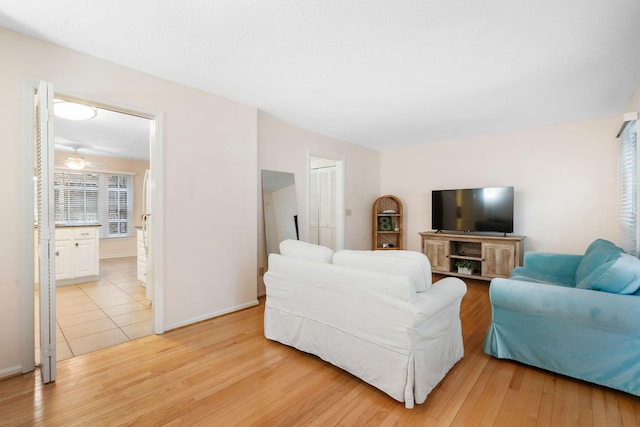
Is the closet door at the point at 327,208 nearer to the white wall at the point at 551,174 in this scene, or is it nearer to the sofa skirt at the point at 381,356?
the white wall at the point at 551,174

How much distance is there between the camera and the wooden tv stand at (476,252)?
4.11m

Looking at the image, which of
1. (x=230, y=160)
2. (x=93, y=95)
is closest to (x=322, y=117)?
(x=230, y=160)

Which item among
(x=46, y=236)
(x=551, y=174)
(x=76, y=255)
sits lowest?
(x=76, y=255)

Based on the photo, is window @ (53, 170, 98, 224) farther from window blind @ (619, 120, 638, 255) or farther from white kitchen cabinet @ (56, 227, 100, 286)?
window blind @ (619, 120, 638, 255)

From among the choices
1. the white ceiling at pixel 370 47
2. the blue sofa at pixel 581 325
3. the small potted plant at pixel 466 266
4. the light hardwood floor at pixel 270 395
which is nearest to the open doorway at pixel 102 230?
the light hardwood floor at pixel 270 395

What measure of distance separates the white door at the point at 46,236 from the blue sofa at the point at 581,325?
314 cm

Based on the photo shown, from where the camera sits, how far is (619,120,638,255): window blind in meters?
2.85

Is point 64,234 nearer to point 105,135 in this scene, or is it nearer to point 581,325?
point 105,135

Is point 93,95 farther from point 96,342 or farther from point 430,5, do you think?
point 430,5

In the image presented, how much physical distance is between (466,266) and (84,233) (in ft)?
19.9

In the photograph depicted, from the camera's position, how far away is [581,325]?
1.92 meters

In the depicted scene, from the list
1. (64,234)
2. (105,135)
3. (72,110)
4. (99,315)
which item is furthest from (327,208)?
(64,234)

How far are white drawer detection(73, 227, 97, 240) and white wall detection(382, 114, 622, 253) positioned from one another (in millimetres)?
5797

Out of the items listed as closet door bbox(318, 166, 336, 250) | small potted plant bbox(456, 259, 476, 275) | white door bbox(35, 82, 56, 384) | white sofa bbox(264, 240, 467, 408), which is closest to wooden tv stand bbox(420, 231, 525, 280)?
small potted plant bbox(456, 259, 476, 275)
